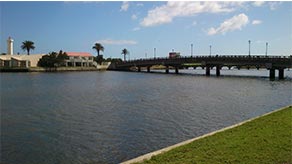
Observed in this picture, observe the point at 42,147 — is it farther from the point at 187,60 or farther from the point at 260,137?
the point at 187,60

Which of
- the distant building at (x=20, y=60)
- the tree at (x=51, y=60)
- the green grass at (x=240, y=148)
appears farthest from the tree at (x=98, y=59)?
the green grass at (x=240, y=148)

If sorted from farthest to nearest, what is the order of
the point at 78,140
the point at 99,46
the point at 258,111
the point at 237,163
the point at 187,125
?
the point at 99,46 < the point at 258,111 < the point at 187,125 < the point at 78,140 < the point at 237,163

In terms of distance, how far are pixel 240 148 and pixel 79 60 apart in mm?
147835

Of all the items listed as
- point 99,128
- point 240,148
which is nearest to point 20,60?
point 99,128

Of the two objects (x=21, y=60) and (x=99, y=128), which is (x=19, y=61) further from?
(x=99, y=128)

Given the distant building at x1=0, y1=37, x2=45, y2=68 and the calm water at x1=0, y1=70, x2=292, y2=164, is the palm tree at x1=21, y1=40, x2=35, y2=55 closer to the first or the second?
the distant building at x1=0, y1=37, x2=45, y2=68

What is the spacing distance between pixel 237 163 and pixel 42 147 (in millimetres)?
9905

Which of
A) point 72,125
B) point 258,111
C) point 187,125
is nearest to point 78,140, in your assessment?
point 72,125

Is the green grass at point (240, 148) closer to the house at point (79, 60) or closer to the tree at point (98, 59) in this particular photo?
the house at point (79, 60)

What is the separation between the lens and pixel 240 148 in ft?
35.3

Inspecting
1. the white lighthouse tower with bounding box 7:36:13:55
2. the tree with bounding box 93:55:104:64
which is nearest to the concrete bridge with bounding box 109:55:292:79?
the tree with bounding box 93:55:104:64

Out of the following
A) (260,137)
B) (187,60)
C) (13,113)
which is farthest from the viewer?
(187,60)

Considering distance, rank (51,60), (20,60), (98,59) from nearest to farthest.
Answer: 1. (51,60)
2. (20,60)
3. (98,59)

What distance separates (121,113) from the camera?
24.8m
